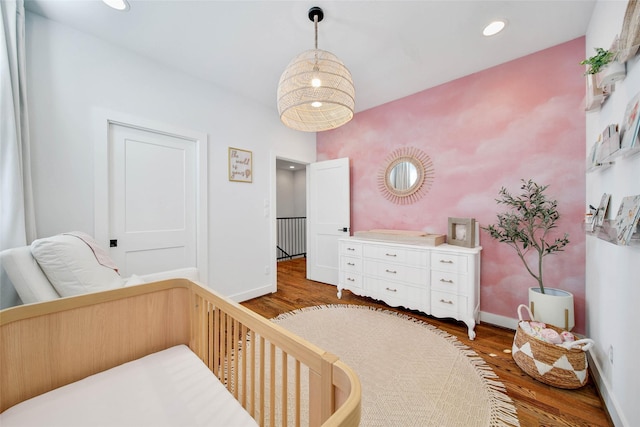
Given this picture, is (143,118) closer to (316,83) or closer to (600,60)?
(316,83)

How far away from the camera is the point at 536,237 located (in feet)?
7.20

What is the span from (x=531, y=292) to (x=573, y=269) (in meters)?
0.46

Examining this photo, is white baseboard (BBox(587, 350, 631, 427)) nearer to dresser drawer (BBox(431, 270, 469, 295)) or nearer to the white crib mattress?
dresser drawer (BBox(431, 270, 469, 295))

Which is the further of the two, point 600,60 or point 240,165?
point 240,165

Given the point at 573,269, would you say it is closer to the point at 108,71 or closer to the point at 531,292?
the point at 531,292

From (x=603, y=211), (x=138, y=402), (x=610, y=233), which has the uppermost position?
(x=603, y=211)

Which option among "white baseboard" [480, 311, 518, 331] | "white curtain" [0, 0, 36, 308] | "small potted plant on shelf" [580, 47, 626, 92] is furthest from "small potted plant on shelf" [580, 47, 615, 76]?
"white curtain" [0, 0, 36, 308]

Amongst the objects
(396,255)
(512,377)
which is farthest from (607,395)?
(396,255)

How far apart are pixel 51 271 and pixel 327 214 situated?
9.43 ft

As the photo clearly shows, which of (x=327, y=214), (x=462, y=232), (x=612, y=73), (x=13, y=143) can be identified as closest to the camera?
(x=612, y=73)

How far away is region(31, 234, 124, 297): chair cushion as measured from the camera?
113 cm

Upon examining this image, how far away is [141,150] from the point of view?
222 cm

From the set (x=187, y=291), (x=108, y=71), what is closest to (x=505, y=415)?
(x=187, y=291)

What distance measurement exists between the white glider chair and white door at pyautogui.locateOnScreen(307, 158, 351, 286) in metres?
2.66
